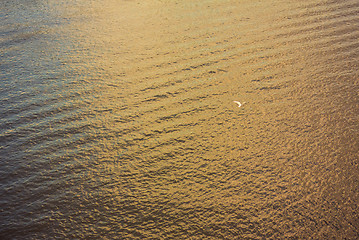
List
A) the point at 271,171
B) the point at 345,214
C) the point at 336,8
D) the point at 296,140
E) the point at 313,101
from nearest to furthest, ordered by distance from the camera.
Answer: the point at 345,214
the point at 271,171
the point at 296,140
the point at 313,101
the point at 336,8

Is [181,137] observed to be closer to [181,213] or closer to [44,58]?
[181,213]

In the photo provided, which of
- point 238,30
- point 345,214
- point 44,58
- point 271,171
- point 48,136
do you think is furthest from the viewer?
point 238,30

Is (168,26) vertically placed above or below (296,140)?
above

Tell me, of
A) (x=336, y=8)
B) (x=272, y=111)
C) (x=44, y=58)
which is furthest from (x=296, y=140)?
(x=336, y=8)

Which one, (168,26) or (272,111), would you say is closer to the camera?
(272,111)

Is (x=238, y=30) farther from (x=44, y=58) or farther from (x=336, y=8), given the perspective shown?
(x=44, y=58)

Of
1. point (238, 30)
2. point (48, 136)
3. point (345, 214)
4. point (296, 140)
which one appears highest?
point (238, 30)
